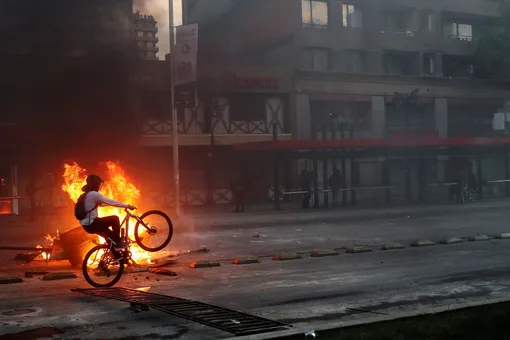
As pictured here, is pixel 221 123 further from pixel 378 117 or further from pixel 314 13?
pixel 378 117

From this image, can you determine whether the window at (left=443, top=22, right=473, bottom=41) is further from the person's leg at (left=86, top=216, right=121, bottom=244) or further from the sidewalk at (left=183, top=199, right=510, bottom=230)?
the person's leg at (left=86, top=216, right=121, bottom=244)

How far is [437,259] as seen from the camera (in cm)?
1209

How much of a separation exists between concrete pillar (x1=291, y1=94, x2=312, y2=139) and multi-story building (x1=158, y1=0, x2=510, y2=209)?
0.05 metres

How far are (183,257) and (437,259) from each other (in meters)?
5.09

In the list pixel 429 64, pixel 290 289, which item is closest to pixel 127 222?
pixel 290 289

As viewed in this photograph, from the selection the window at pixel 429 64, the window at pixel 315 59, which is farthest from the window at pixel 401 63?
the window at pixel 315 59

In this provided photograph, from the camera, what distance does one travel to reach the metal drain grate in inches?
261

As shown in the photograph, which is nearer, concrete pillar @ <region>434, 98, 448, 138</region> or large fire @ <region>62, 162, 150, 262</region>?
large fire @ <region>62, 162, 150, 262</region>

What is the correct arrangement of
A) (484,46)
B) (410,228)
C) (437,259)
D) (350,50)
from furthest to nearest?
(484,46) < (350,50) < (410,228) < (437,259)

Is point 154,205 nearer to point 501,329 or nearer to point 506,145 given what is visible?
point 506,145

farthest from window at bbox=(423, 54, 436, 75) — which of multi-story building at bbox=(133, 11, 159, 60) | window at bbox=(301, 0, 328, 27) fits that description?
multi-story building at bbox=(133, 11, 159, 60)

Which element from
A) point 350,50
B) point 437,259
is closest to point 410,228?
point 437,259

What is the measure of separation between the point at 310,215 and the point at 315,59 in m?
13.8

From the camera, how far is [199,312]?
7453 mm
